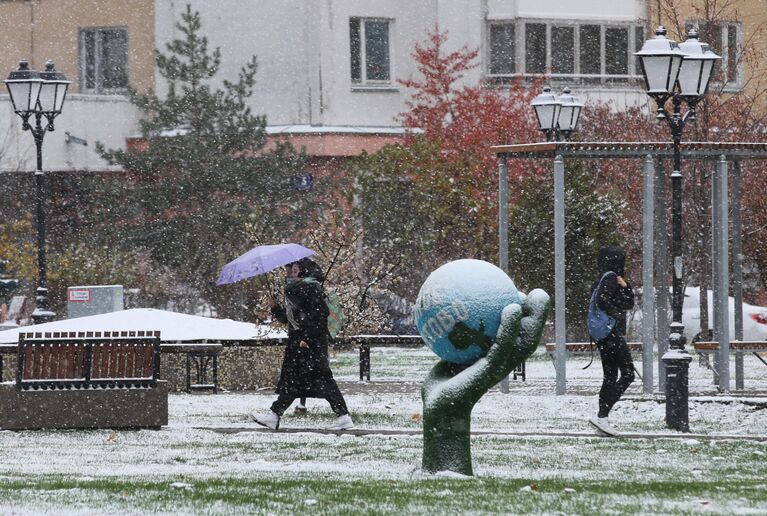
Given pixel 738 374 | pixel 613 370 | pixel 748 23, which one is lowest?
pixel 738 374

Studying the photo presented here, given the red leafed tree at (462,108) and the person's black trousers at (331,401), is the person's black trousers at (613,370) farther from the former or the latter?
the red leafed tree at (462,108)

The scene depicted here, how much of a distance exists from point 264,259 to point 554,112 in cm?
749

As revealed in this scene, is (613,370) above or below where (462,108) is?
below

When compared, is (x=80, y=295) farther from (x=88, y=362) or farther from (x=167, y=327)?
(x=88, y=362)

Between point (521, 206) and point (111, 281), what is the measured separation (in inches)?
403

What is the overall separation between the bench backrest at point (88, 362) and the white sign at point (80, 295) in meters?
10.5

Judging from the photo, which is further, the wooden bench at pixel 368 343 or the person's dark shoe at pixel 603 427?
the wooden bench at pixel 368 343

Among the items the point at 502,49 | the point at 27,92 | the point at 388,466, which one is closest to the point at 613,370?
the point at 388,466

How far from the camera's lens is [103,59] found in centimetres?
4619

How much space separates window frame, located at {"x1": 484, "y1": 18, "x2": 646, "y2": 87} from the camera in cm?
4450

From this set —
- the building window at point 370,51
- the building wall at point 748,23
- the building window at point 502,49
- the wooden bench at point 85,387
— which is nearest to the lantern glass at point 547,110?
the wooden bench at point 85,387

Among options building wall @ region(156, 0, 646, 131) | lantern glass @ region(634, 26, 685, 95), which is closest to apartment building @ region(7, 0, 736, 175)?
building wall @ region(156, 0, 646, 131)

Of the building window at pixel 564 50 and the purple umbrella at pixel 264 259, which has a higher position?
the building window at pixel 564 50

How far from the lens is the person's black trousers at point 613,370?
16.8m
